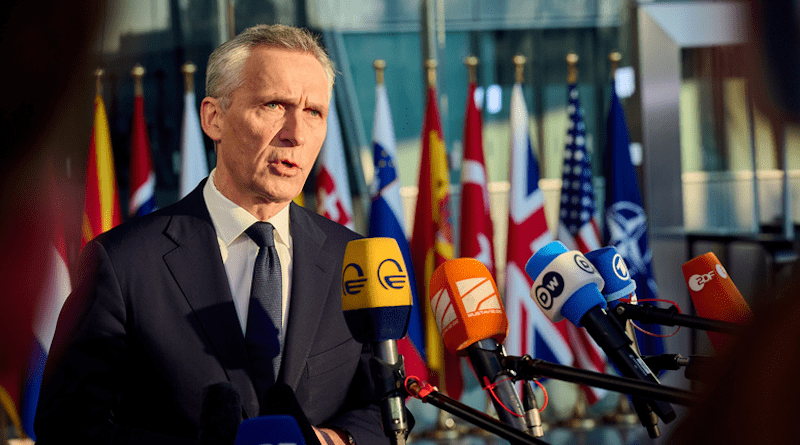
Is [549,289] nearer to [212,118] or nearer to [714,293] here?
[714,293]

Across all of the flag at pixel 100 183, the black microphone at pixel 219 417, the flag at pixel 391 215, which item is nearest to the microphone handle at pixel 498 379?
the black microphone at pixel 219 417

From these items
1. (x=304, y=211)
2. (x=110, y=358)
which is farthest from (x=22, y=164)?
(x=304, y=211)

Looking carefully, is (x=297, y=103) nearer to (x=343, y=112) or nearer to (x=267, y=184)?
(x=267, y=184)

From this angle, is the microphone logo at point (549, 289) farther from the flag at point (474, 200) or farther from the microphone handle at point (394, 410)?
the flag at point (474, 200)

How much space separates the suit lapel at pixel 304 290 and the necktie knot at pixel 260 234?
67 millimetres

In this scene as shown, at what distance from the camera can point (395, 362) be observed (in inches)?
39.4

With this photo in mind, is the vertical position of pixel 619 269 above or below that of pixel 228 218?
below

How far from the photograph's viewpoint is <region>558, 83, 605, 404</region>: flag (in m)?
4.45

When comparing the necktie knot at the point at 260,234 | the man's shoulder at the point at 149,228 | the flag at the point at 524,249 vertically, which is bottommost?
the flag at the point at 524,249

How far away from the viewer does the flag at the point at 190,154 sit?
4215 mm

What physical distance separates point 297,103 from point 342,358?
0.56m

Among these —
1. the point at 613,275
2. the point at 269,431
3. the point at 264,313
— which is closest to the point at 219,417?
the point at 269,431

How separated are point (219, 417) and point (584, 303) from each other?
1.91ft

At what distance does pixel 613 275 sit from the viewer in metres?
1.23
